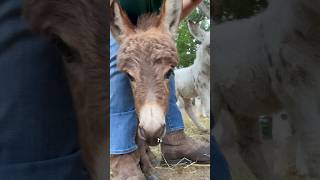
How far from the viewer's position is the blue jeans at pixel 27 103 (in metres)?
0.81

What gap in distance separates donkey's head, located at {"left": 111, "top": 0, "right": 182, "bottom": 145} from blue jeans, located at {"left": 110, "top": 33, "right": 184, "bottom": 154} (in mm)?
12

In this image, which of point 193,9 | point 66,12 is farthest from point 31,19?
point 193,9

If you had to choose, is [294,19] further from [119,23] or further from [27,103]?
[27,103]

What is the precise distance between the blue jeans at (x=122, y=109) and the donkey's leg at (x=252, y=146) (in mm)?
153

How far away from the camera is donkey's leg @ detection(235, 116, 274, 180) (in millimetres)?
984

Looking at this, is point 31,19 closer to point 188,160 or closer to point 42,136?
point 42,136

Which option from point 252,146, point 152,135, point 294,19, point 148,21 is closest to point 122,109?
point 152,135

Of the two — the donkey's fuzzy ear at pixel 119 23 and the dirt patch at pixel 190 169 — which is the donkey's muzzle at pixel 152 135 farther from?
the donkey's fuzzy ear at pixel 119 23

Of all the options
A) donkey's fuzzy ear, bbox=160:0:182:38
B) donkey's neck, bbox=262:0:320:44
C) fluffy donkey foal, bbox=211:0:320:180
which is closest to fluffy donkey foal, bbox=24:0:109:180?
donkey's fuzzy ear, bbox=160:0:182:38

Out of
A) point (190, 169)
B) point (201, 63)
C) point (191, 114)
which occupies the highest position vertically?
point (201, 63)

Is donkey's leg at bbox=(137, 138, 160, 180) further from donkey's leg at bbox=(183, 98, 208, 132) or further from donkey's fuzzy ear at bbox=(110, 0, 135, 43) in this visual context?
donkey's fuzzy ear at bbox=(110, 0, 135, 43)

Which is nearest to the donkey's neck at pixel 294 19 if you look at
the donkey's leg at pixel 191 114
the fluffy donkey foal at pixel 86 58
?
the donkey's leg at pixel 191 114

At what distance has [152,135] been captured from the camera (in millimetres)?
902

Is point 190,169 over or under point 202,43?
under
